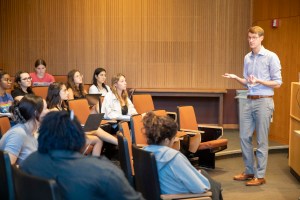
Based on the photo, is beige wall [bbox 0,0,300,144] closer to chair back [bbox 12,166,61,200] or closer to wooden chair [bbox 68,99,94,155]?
wooden chair [bbox 68,99,94,155]

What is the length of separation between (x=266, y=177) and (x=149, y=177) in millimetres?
3245

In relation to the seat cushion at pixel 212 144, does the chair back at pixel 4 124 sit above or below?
above

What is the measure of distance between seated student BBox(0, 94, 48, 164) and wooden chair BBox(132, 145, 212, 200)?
2.52 ft

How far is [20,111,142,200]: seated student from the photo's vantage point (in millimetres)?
2215

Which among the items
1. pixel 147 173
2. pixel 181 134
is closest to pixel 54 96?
pixel 181 134

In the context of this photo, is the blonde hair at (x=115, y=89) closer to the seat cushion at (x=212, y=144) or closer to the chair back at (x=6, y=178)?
the seat cushion at (x=212, y=144)

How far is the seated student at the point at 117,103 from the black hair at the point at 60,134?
13.9ft

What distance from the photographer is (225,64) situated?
31.9 ft

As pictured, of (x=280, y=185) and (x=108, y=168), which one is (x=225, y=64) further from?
(x=108, y=168)

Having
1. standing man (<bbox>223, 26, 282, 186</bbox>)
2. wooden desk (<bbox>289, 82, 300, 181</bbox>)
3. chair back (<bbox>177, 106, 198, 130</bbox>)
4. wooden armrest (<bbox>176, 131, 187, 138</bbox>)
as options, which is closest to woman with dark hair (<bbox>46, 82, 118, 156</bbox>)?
wooden armrest (<bbox>176, 131, 187, 138</bbox>)

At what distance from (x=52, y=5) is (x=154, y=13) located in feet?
6.41

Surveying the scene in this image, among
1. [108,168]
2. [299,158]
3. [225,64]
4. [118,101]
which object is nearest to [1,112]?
[118,101]

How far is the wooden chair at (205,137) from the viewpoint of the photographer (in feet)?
21.0

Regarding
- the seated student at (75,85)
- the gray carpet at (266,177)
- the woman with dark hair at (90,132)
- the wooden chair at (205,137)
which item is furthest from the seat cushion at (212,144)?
the seated student at (75,85)
